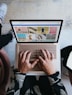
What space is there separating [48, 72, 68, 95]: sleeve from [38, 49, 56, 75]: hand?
20mm

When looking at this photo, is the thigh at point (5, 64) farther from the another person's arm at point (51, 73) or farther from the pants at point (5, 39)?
the another person's arm at point (51, 73)

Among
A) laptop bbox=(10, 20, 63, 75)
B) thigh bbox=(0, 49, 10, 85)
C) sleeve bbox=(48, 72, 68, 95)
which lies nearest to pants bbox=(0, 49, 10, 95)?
thigh bbox=(0, 49, 10, 85)

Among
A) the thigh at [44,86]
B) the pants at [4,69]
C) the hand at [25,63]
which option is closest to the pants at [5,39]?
the pants at [4,69]

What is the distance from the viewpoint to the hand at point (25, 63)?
0.88m

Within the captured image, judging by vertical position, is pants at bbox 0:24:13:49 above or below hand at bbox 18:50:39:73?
above

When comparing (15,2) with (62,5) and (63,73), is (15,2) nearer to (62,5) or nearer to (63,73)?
(62,5)

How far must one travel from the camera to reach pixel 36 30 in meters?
0.90

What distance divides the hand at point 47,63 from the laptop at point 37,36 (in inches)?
0.7

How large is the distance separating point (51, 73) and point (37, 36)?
0.57 ft

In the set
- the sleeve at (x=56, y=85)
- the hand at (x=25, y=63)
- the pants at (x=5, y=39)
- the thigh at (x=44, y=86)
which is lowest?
the thigh at (x=44, y=86)

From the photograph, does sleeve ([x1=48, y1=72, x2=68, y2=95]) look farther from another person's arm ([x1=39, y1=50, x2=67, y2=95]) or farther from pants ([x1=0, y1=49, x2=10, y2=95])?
pants ([x1=0, y1=49, x2=10, y2=95])

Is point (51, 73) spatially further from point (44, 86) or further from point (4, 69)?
point (4, 69)

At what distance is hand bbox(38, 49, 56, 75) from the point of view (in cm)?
→ 87

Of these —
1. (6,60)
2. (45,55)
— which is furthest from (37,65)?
(6,60)
